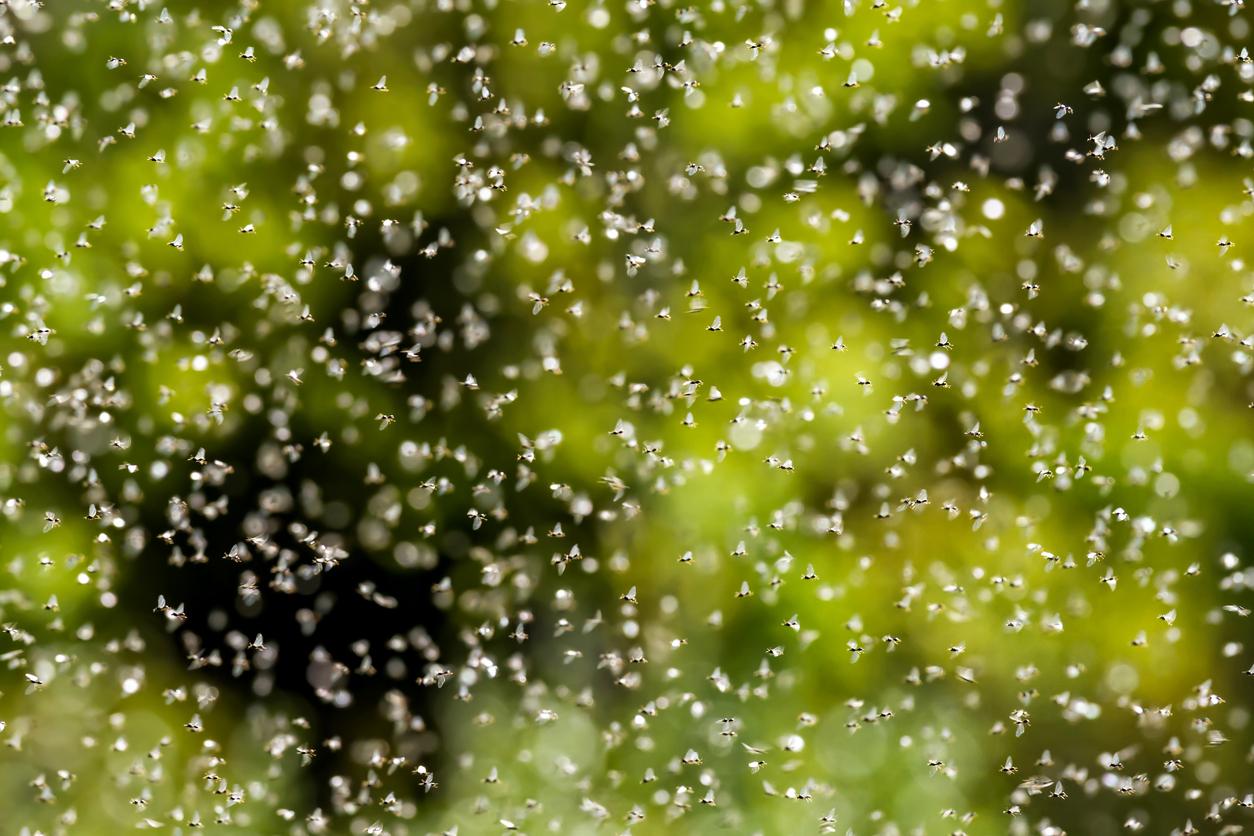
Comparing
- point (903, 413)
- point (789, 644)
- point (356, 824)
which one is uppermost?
point (903, 413)

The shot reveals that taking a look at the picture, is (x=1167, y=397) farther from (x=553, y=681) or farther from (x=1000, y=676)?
(x=553, y=681)

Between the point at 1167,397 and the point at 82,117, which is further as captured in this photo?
the point at 1167,397

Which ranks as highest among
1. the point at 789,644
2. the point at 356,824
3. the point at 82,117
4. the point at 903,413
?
the point at 82,117

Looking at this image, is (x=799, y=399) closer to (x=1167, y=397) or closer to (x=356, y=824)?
(x=1167, y=397)

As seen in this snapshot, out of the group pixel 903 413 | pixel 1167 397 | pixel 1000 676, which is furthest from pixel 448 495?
pixel 1167 397

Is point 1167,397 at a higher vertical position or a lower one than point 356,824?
higher

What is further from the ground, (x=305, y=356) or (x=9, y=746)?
(x=305, y=356)

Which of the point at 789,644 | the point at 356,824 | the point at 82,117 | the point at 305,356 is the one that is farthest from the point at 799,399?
the point at 82,117

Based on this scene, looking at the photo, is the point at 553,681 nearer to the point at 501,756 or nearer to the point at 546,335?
the point at 501,756
